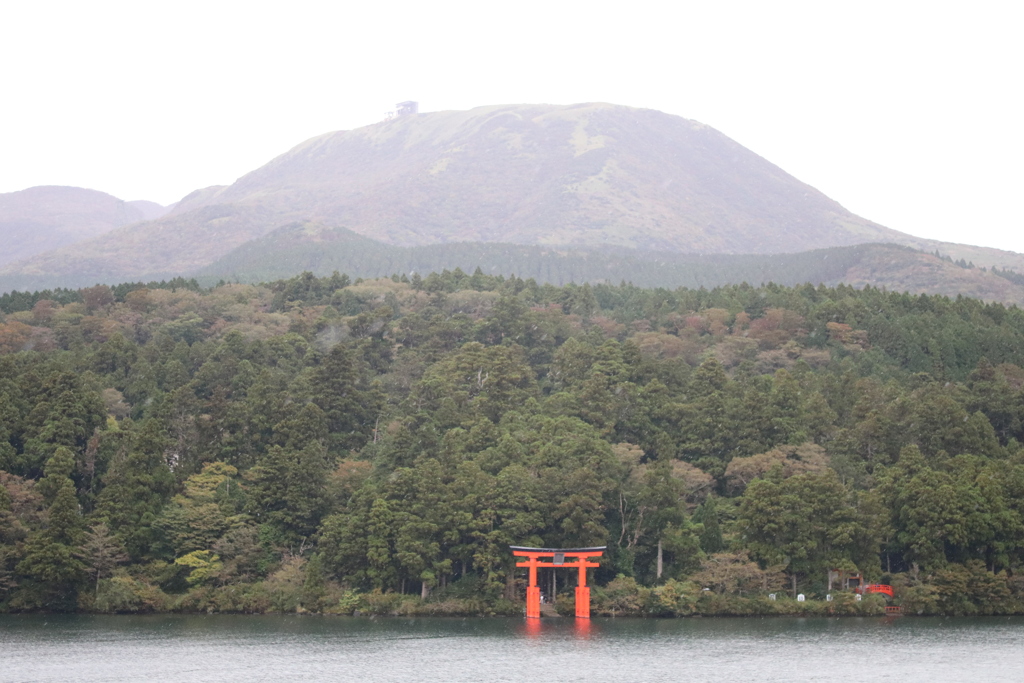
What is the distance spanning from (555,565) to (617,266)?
328ft

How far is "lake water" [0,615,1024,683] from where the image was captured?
35.0 meters

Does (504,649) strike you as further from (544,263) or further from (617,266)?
(544,263)

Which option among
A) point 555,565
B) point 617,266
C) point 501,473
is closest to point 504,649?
point 555,565

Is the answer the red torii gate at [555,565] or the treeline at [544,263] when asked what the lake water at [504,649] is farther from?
the treeline at [544,263]

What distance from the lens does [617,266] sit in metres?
145

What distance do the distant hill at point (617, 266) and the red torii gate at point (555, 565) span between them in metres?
78.1

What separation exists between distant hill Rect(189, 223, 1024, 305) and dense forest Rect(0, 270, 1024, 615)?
54.4 m

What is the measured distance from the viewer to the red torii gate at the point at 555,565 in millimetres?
47125

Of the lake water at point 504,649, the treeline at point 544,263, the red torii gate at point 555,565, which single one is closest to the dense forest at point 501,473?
the red torii gate at point 555,565

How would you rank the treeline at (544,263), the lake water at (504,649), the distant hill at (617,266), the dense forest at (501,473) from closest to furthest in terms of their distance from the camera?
the lake water at (504,649), the dense forest at (501,473), the distant hill at (617,266), the treeline at (544,263)

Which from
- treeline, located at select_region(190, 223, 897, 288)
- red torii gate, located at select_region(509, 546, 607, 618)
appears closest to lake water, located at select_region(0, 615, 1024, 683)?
red torii gate, located at select_region(509, 546, 607, 618)

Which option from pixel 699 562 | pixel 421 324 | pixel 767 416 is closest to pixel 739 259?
pixel 421 324

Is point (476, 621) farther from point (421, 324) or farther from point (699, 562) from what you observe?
point (421, 324)

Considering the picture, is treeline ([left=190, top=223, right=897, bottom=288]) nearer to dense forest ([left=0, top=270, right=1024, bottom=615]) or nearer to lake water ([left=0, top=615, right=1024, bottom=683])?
dense forest ([left=0, top=270, right=1024, bottom=615])
